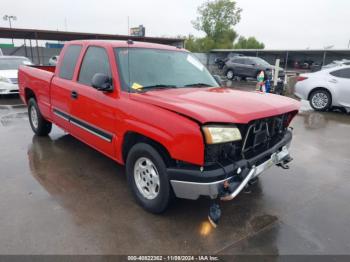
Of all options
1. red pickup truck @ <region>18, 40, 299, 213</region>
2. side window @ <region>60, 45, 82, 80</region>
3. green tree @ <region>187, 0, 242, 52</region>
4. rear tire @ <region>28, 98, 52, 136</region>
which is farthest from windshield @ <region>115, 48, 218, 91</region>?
green tree @ <region>187, 0, 242, 52</region>

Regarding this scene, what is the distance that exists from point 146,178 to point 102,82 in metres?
1.22

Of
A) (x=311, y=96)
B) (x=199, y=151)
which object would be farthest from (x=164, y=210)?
(x=311, y=96)

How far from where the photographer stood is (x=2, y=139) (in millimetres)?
5695

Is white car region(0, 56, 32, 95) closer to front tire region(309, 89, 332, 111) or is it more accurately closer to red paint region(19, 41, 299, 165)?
red paint region(19, 41, 299, 165)

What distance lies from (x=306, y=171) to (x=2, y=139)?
5691 millimetres

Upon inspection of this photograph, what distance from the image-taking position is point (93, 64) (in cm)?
396

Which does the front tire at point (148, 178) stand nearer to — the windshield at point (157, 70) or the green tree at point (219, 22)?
the windshield at point (157, 70)

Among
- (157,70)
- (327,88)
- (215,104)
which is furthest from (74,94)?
(327,88)

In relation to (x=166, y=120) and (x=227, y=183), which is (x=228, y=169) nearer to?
(x=227, y=183)

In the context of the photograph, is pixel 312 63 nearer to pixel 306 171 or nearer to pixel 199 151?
pixel 306 171

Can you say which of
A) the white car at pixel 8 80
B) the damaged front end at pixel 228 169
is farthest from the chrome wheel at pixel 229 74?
the damaged front end at pixel 228 169

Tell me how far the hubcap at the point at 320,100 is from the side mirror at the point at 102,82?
27.0ft

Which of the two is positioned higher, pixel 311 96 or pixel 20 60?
pixel 20 60

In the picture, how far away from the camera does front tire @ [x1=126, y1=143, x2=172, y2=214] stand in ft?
9.40
